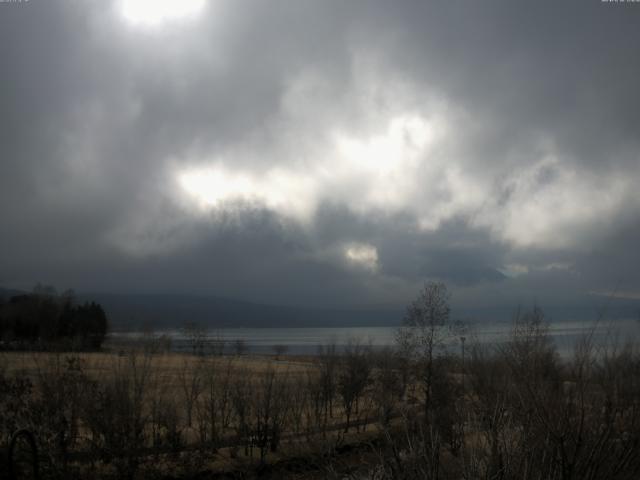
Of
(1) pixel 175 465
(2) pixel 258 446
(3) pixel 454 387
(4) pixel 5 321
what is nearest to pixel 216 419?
(2) pixel 258 446

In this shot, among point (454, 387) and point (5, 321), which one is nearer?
point (454, 387)

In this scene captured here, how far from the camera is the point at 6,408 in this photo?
18453mm

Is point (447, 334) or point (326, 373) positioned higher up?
point (447, 334)

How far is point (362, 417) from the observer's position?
4184 cm

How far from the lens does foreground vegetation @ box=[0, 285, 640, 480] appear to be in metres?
8.88

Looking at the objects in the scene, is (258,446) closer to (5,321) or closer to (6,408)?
(6,408)

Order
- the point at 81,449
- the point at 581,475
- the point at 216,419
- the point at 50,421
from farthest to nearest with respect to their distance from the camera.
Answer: the point at 216,419, the point at 81,449, the point at 50,421, the point at 581,475

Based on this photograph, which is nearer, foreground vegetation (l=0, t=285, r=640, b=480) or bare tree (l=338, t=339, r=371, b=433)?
foreground vegetation (l=0, t=285, r=640, b=480)

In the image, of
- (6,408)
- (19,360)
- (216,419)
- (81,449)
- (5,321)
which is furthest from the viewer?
(5,321)

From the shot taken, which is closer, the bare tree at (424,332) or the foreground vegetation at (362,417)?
the foreground vegetation at (362,417)

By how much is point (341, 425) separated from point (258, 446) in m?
8.44

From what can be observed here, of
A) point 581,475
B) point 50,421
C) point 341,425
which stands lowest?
point 341,425

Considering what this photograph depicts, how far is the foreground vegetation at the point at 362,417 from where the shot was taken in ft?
29.1

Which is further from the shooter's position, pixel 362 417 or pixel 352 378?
pixel 362 417
